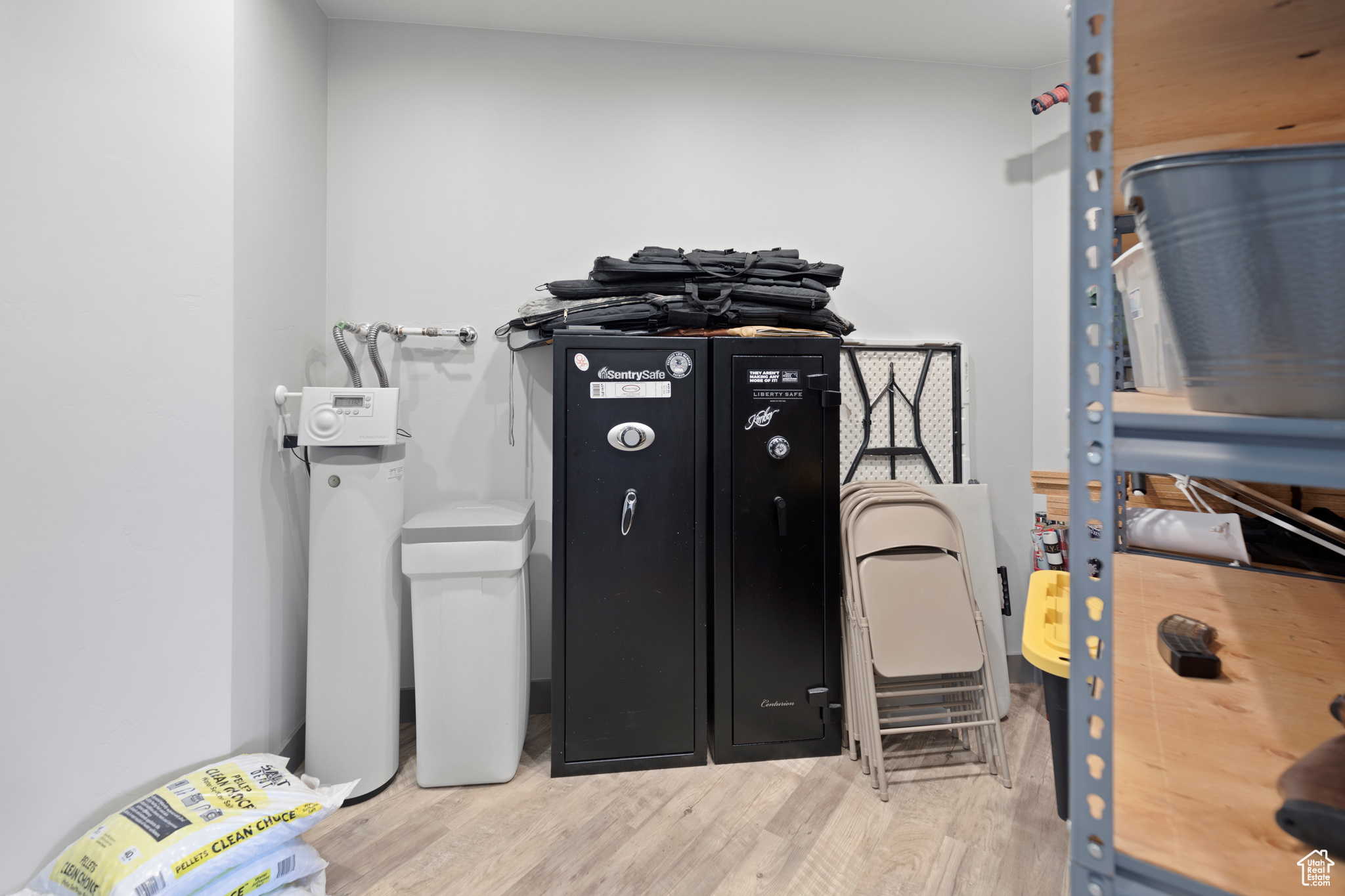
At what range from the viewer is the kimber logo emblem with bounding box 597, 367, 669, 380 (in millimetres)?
1877

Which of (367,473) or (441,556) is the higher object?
(367,473)

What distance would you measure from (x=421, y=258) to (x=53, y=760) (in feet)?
6.11

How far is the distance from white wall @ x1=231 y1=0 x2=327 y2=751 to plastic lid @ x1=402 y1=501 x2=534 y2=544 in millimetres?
439

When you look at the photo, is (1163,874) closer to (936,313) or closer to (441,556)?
(441,556)

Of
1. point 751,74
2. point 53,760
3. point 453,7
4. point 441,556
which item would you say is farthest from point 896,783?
point 453,7

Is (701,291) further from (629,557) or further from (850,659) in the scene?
(850,659)

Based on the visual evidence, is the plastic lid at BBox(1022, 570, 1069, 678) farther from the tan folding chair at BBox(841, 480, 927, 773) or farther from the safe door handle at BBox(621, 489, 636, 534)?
the safe door handle at BBox(621, 489, 636, 534)

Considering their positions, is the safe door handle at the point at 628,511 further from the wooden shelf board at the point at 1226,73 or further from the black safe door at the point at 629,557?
the wooden shelf board at the point at 1226,73

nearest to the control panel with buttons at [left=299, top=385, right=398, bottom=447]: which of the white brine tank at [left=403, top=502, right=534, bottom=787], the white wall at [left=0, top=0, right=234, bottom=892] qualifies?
the white wall at [left=0, top=0, right=234, bottom=892]

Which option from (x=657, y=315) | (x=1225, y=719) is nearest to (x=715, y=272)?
(x=657, y=315)

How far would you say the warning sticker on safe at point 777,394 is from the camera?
195 cm

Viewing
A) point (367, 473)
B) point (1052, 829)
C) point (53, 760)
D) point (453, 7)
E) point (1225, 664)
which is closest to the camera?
point (1225, 664)

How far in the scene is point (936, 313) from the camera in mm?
2576

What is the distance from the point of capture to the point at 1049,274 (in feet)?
8.45
